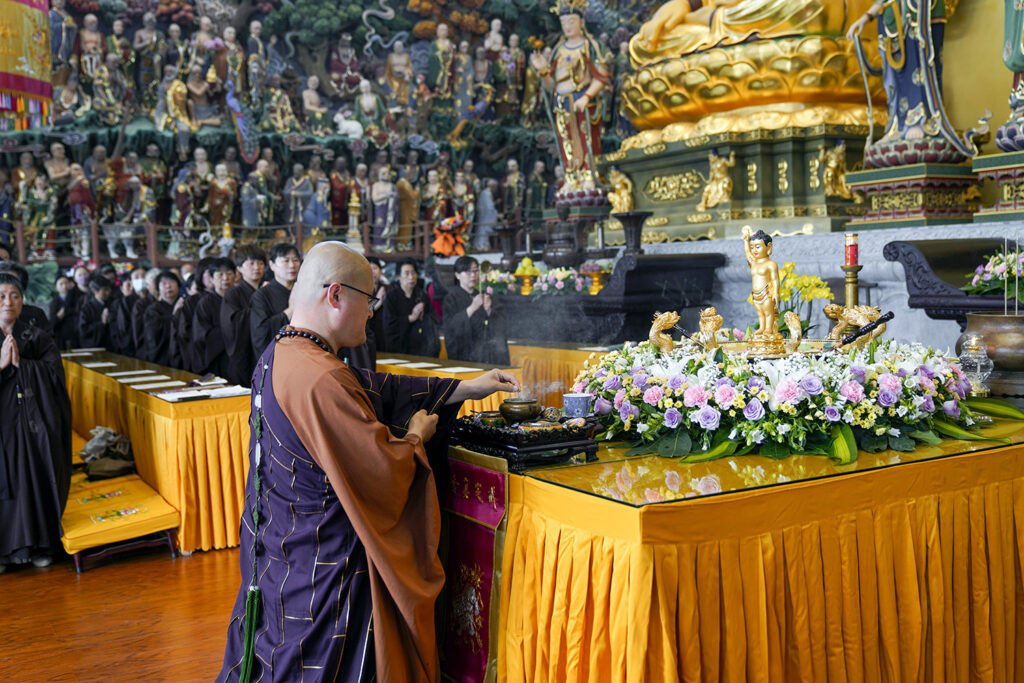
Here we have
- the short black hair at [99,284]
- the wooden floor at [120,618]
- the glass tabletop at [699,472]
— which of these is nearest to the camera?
the glass tabletop at [699,472]

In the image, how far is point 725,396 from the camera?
240cm

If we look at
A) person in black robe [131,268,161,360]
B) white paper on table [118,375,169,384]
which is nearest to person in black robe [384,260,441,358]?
white paper on table [118,375,169,384]

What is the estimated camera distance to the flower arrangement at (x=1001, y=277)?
369 cm

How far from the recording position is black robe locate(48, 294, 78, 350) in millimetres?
9984

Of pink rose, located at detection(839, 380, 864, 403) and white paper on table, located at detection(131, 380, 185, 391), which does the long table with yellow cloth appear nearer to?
pink rose, located at detection(839, 380, 864, 403)

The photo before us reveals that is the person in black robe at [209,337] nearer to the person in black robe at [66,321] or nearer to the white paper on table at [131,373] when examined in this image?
the white paper on table at [131,373]

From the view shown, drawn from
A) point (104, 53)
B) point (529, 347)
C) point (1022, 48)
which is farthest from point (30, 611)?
point (104, 53)

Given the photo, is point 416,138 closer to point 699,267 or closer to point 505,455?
point 699,267

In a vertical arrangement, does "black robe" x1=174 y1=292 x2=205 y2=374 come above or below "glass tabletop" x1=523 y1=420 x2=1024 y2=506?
above

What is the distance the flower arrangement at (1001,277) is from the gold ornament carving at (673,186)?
3.87m

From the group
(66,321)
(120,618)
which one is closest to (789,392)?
(120,618)

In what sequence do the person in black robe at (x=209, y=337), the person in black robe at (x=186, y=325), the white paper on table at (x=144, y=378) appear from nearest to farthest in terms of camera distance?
1. the white paper on table at (x=144, y=378)
2. the person in black robe at (x=209, y=337)
3. the person in black robe at (x=186, y=325)

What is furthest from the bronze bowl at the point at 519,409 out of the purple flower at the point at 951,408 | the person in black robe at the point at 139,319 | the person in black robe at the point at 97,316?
the person in black robe at the point at 97,316

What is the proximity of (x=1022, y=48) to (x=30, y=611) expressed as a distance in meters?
5.33
